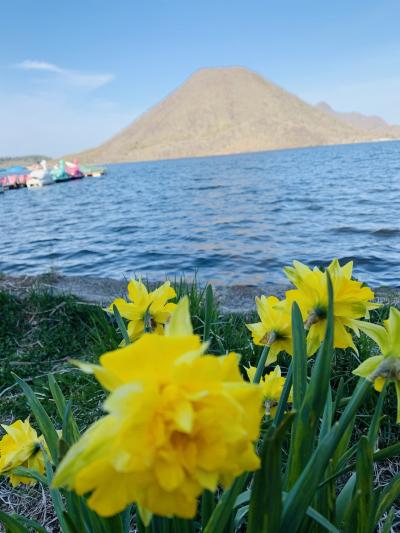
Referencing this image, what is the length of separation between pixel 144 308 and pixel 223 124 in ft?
521

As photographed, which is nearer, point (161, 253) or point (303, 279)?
point (303, 279)

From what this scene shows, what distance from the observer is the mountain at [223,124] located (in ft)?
445

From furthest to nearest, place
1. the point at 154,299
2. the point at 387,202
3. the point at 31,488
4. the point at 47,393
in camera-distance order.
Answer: the point at 387,202 → the point at 47,393 → the point at 31,488 → the point at 154,299

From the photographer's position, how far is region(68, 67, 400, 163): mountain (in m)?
136

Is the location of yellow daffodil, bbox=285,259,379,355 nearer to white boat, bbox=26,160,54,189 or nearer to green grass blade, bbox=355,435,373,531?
green grass blade, bbox=355,435,373,531

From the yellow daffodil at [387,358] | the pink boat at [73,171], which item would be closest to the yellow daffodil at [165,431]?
the yellow daffodil at [387,358]

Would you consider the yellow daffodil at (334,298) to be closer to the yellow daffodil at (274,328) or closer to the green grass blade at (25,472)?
the yellow daffodil at (274,328)

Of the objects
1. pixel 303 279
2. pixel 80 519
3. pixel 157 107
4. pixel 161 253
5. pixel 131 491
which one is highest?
pixel 157 107

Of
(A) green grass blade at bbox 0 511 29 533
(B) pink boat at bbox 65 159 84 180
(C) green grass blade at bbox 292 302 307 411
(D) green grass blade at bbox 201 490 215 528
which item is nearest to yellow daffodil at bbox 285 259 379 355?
(C) green grass blade at bbox 292 302 307 411

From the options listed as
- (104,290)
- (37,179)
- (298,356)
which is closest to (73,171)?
(37,179)

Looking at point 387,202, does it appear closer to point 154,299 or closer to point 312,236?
point 312,236

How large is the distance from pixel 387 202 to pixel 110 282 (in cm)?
1205

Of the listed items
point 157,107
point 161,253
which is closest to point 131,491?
point 161,253

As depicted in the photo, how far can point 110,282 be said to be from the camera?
15.6 ft
